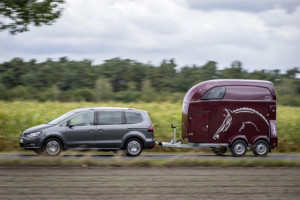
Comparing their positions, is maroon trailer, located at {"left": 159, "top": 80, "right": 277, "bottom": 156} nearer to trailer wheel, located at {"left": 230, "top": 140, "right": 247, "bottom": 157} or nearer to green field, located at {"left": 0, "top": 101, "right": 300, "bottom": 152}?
trailer wheel, located at {"left": 230, "top": 140, "right": 247, "bottom": 157}

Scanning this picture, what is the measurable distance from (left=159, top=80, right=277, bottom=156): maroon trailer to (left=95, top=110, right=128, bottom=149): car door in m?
A: 2.99

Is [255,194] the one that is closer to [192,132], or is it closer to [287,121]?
[192,132]

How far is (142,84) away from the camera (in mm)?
77562

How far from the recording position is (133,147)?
1819 cm

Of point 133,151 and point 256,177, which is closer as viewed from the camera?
point 256,177

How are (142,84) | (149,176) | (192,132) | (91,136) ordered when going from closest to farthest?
(149,176) → (91,136) → (192,132) → (142,84)

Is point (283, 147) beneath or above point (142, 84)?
beneath

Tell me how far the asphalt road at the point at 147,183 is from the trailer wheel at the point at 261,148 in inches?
241

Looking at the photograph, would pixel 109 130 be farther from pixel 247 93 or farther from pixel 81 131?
pixel 247 93

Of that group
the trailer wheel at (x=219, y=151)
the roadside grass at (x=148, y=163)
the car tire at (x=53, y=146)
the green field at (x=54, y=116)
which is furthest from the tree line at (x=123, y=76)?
the roadside grass at (x=148, y=163)

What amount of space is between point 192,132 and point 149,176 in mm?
7971

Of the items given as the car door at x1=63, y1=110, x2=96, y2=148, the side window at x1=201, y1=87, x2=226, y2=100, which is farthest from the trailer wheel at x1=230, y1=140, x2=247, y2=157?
the car door at x1=63, y1=110, x2=96, y2=148

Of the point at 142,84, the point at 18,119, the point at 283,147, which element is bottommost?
the point at 283,147

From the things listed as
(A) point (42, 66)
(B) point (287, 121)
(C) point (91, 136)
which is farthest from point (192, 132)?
(A) point (42, 66)
